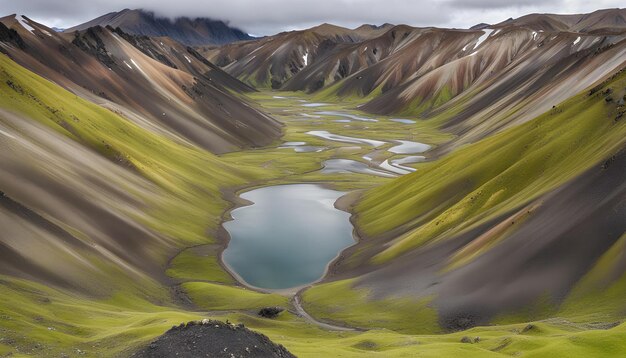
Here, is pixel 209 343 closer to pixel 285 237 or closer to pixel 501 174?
pixel 501 174

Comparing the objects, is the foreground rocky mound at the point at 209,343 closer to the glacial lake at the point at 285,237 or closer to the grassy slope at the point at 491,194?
the grassy slope at the point at 491,194

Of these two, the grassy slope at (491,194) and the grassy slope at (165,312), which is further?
the grassy slope at (491,194)

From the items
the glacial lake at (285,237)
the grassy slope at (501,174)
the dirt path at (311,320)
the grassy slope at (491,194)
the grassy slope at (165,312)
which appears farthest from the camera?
the glacial lake at (285,237)

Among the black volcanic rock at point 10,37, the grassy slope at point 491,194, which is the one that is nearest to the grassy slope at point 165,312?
the grassy slope at point 491,194

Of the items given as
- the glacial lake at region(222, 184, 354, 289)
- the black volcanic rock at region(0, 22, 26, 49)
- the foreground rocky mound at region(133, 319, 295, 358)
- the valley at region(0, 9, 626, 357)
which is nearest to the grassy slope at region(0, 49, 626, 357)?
the valley at region(0, 9, 626, 357)

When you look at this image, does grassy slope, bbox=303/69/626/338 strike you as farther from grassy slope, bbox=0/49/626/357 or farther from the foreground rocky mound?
the foreground rocky mound

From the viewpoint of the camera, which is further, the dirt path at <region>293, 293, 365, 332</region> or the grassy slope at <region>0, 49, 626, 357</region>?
the dirt path at <region>293, 293, 365, 332</region>

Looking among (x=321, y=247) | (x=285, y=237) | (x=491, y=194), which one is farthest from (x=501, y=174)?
(x=285, y=237)
